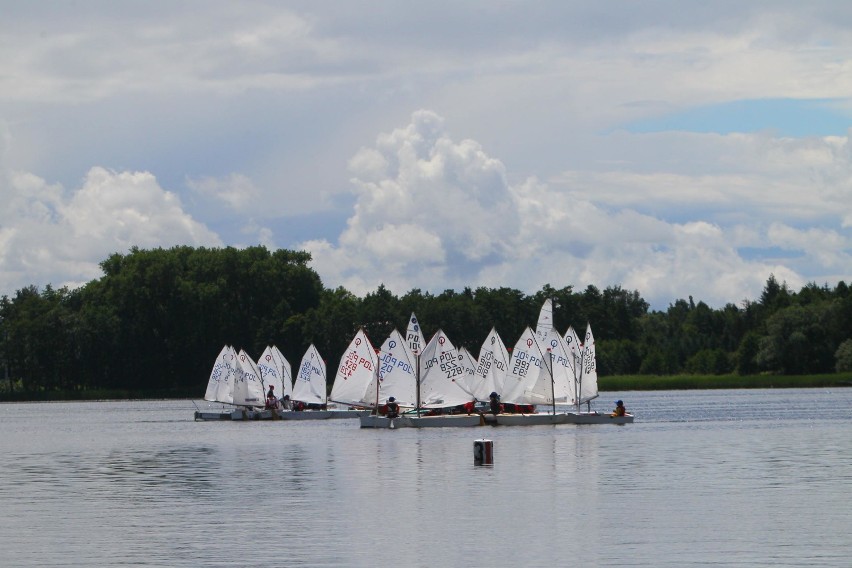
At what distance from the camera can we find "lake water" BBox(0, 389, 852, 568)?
24.7 metres

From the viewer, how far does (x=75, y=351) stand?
490 ft

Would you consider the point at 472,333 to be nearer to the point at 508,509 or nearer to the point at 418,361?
the point at 418,361

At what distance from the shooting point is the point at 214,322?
519 feet

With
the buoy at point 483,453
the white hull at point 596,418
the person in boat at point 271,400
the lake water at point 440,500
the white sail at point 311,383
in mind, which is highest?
the white sail at point 311,383

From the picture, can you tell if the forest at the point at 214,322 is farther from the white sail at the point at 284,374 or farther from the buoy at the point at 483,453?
the buoy at the point at 483,453

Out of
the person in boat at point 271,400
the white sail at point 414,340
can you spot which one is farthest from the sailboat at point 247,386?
the white sail at point 414,340

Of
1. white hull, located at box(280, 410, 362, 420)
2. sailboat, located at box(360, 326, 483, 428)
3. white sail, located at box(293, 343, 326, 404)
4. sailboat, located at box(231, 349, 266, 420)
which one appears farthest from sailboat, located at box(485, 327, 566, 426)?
sailboat, located at box(231, 349, 266, 420)

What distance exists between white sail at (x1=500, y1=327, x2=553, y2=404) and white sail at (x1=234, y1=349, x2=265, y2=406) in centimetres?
2162

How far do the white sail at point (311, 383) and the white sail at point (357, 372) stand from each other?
409 inches

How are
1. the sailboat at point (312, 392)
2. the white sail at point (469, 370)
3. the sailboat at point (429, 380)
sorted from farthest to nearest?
the sailboat at point (312, 392)
the white sail at point (469, 370)
the sailboat at point (429, 380)

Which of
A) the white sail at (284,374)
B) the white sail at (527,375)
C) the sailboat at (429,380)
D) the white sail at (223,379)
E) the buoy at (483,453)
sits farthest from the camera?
the white sail at (284,374)

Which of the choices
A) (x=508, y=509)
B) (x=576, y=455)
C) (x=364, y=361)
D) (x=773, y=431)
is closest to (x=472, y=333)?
(x=364, y=361)

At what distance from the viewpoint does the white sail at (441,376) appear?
66.2 meters

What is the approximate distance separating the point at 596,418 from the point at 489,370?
825 centimetres
